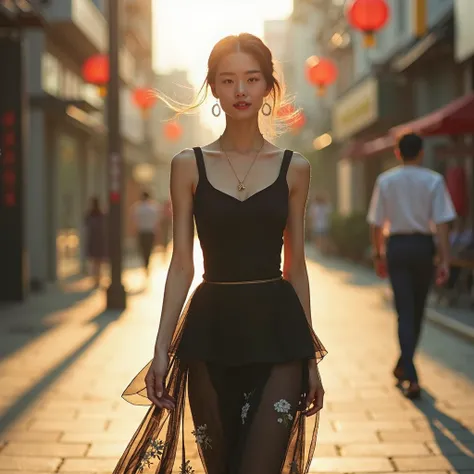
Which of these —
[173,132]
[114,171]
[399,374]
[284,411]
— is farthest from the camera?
[173,132]

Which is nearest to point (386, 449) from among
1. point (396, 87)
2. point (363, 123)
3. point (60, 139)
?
point (60, 139)

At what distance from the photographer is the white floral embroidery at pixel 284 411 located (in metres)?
2.93

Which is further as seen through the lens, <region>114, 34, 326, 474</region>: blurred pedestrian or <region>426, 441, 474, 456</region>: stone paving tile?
<region>426, 441, 474, 456</region>: stone paving tile

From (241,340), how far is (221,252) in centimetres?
29

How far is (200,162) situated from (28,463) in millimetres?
2520

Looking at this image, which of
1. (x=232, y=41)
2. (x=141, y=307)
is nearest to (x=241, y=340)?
(x=232, y=41)

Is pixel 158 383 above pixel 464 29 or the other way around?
the other way around

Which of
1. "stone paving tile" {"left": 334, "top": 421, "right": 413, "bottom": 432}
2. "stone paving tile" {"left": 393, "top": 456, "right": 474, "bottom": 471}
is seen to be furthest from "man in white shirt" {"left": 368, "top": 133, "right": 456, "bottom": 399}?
"stone paving tile" {"left": 393, "top": 456, "right": 474, "bottom": 471}

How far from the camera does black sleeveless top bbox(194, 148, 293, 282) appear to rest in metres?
2.98

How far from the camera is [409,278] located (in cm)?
655

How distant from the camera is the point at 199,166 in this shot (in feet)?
10.0

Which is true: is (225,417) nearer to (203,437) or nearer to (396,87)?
(203,437)

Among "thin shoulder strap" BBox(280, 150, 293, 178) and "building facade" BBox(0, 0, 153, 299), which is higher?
"building facade" BBox(0, 0, 153, 299)

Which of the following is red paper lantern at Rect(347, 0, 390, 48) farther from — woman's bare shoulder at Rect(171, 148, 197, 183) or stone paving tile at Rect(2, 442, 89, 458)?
woman's bare shoulder at Rect(171, 148, 197, 183)
